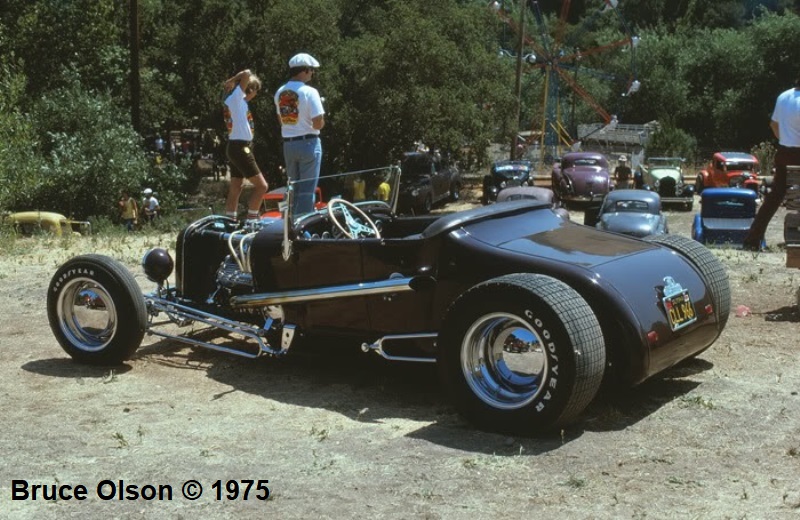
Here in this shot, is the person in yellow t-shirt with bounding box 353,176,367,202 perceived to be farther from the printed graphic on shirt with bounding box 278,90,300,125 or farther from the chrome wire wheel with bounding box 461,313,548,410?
the chrome wire wheel with bounding box 461,313,548,410

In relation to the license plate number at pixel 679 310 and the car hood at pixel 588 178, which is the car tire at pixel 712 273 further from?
the car hood at pixel 588 178

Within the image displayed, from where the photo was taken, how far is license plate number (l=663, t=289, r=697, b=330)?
5.88m

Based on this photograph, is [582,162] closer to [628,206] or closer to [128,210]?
[628,206]

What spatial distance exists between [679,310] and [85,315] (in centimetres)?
407

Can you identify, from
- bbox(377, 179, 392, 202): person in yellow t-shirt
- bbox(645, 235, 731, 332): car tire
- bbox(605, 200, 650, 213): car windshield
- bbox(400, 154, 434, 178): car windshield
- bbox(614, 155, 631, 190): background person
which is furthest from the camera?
bbox(400, 154, 434, 178): car windshield

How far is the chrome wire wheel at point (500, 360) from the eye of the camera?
5.58m

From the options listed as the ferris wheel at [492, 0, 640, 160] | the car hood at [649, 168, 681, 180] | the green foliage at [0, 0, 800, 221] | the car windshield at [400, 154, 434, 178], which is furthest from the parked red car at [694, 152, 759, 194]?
the ferris wheel at [492, 0, 640, 160]

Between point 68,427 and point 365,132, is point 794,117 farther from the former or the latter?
point 365,132

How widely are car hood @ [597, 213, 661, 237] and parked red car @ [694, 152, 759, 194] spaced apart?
1228cm

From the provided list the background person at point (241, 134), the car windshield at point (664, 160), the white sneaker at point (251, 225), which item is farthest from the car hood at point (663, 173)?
the white sneaker at point (251, 225)

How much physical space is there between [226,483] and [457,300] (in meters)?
1.62

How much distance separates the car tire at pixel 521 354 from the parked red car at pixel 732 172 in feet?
82.8

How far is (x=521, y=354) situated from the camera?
5.68 metres

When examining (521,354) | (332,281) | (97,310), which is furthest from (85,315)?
(521,354)
